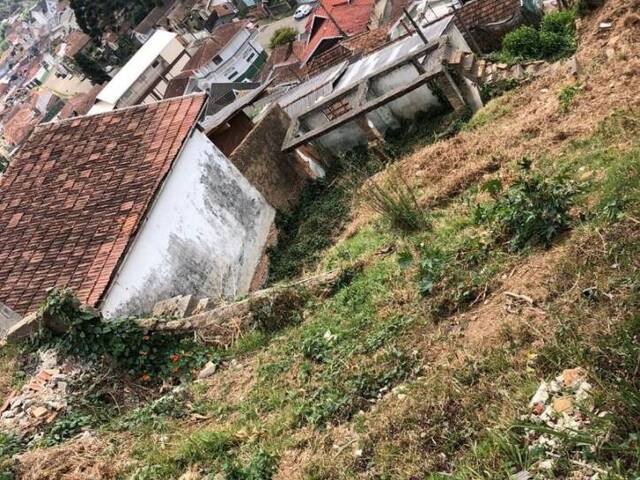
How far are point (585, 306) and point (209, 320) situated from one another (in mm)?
6013

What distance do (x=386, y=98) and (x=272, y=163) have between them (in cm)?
362

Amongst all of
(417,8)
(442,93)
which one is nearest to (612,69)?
(442,93)

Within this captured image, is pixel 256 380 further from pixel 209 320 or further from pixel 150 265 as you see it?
pixel 150 265

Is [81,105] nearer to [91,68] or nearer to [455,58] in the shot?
[91,68]

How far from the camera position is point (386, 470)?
4.47m

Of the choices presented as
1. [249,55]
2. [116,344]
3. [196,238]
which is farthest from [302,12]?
[116,344]

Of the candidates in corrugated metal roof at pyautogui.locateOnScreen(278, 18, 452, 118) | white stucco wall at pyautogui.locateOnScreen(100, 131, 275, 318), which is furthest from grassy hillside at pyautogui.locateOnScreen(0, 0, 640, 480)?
corrugated metal roof at pyautogui.locateOnScreen(278, 18, 452, 118)

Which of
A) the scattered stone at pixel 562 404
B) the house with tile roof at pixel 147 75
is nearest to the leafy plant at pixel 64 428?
the scattered stone at pixel 562 404

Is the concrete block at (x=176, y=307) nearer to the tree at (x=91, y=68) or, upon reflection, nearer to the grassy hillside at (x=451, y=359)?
the grassy hillside at (x=451, y=359)

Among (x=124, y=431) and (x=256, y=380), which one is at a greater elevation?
(x=124, y=431)

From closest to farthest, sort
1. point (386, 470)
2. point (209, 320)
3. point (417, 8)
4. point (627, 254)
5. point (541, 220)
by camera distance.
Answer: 1. point (386, 470)
2. point (627, 254)
3. point (541, 220)
4. point (209, 320)
5. point (417, 8)

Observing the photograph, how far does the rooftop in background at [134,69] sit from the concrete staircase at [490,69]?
3850 centimetres

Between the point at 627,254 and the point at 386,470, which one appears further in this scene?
the point at 627,254

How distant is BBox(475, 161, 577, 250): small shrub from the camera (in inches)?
231
